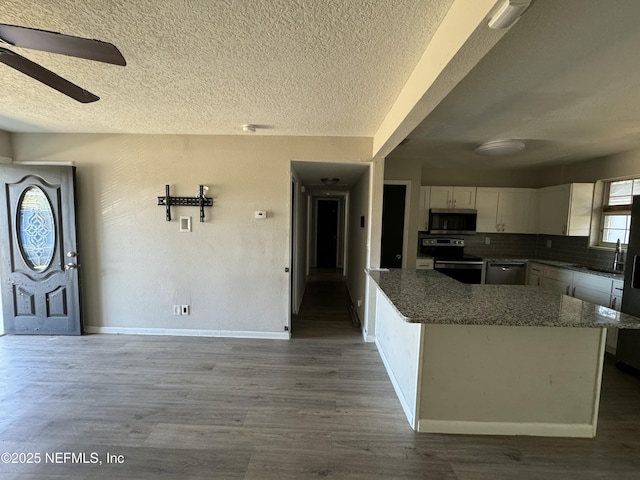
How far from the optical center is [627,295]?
2707mm

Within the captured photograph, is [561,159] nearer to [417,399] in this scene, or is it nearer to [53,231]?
[417,399]

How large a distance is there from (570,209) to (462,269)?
1.65 metres

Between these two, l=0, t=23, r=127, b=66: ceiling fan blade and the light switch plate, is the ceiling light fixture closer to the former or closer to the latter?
l=0, t=23, r=127, b=66: ceiling fan blade

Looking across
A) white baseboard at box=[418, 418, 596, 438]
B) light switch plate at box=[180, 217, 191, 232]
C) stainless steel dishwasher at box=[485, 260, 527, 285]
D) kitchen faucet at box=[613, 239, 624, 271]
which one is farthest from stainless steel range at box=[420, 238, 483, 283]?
light switch plate at box=[180, 217, 191, 232]

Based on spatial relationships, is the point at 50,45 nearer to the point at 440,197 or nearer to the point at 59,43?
the point at 59,43

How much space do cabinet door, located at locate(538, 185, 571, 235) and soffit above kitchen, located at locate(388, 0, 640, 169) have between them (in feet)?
2.05

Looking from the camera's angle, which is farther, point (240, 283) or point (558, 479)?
point (240, 283)

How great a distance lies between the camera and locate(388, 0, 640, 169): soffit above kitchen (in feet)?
4.04

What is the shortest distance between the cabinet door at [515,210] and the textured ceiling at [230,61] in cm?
312

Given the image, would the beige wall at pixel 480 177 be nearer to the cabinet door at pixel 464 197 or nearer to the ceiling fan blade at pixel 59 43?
the cabinet door at pixel 464 197

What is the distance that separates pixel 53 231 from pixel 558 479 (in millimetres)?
4978

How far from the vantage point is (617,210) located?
3523mm

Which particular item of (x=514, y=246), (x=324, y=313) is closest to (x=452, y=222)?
(x=514, y=246)

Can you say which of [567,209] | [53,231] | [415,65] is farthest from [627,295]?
[53,231]
